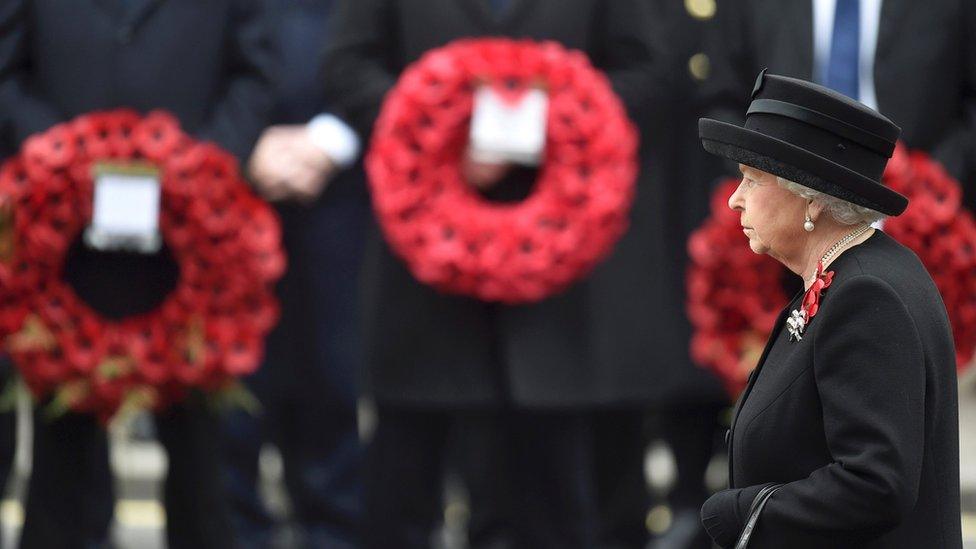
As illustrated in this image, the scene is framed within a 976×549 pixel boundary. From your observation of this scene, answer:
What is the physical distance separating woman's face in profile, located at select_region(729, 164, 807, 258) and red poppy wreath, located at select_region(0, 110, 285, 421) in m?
2.42

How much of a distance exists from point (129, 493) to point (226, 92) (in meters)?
2.23

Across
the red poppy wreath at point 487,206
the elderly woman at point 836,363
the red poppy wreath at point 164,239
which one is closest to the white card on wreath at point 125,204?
the red poppy wreath at point 164,239

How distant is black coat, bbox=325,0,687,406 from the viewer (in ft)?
17.2

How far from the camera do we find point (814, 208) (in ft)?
9.64

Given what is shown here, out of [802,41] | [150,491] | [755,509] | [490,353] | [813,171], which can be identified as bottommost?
[150,491]

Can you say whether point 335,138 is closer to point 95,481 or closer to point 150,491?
point 95,481

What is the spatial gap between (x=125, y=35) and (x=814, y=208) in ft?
9.52

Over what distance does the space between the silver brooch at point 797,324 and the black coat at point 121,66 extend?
262 cm

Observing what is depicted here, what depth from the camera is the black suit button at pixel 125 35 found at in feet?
17.4

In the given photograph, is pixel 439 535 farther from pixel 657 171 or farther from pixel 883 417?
pixel 883 417

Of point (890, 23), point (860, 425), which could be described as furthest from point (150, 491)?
point (860, 425)

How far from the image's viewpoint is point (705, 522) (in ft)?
10.0

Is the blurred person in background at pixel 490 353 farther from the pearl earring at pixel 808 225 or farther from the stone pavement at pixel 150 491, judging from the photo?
the pearl earring at pixel 808 225

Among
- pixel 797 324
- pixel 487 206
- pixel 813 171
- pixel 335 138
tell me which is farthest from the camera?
pixel 335 138
